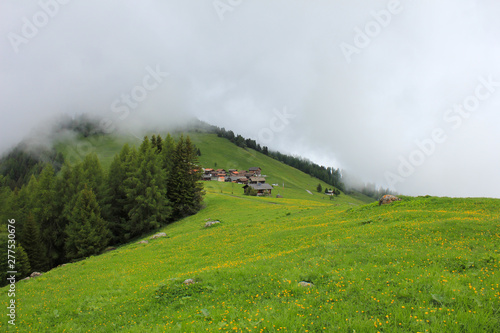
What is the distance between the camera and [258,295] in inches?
424

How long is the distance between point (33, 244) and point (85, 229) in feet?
31.5

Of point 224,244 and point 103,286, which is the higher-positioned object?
point 224,244

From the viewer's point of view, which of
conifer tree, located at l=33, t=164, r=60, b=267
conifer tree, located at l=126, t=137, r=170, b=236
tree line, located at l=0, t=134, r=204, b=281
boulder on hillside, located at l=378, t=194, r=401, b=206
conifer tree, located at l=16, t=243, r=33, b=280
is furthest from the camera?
conifer tree, located at l=126, t=137, r=170, b=236

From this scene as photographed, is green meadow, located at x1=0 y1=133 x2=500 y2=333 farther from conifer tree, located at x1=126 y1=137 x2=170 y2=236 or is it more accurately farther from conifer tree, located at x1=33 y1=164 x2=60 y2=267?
conifer tree, located at x1=33 y1=164 x2=60 y2=267

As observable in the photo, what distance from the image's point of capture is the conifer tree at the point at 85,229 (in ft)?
134

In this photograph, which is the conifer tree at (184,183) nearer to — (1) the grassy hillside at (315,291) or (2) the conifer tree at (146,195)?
(2) the conifer tree at (146,195)

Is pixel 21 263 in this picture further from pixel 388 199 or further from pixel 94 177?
pixel 388 199

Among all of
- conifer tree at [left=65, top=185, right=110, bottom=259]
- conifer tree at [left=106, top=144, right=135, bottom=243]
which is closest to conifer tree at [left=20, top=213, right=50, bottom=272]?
conifer tree at [left=65, top=185, right=110, bottom=259]

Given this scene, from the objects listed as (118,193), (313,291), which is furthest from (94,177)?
(313,291)

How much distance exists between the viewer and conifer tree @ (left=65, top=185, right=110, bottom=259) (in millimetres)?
40694

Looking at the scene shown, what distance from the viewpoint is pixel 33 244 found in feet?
136

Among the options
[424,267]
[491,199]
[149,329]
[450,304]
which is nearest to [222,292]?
[149,329]

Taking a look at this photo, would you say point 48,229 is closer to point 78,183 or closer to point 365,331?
point 78,183

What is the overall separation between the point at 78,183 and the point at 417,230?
185 ft
